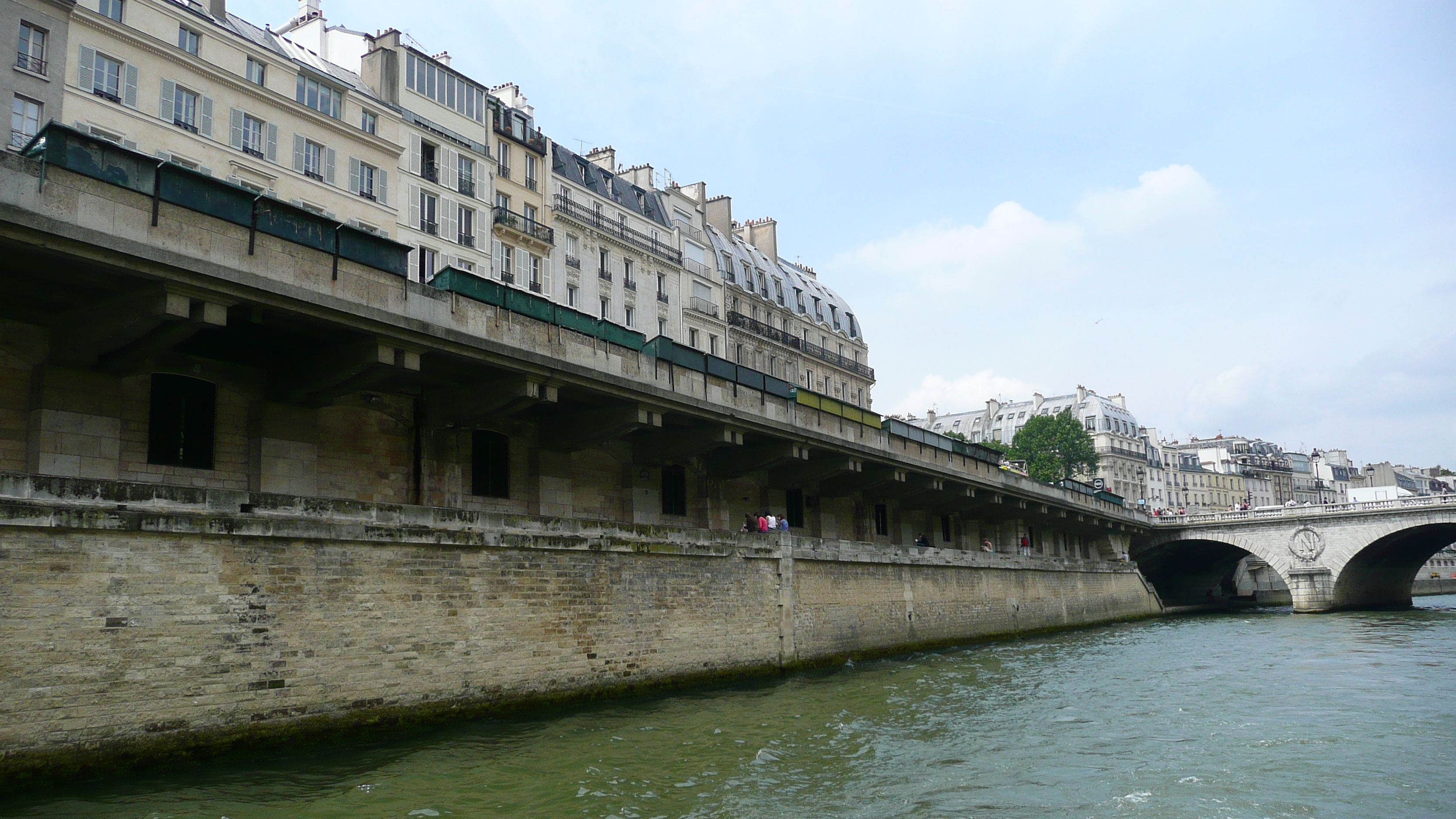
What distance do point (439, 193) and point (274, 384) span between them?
1906cm

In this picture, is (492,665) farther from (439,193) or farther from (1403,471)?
(1403,471)

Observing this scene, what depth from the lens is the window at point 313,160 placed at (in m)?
30.6

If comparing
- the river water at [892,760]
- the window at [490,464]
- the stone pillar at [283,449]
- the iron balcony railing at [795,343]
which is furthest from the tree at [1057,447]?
the stone pillar at [283,449]

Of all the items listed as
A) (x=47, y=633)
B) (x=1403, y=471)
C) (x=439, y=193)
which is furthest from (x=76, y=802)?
(x=1403, y=471)

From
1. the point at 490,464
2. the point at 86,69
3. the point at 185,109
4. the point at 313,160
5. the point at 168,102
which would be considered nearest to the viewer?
the point at 490,464

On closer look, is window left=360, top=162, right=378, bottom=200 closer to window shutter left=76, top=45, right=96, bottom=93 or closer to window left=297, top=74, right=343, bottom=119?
window left=297, top=74, right=343, bottom=119

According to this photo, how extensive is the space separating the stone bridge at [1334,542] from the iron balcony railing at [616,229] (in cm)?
3762

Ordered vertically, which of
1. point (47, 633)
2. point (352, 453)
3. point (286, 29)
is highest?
point (286, 29)

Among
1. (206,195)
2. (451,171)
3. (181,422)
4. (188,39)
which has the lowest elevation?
(181,422)

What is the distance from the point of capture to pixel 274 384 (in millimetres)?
18781

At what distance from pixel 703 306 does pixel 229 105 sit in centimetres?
2692

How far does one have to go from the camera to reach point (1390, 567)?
63.3 m

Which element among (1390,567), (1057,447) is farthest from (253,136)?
(1057,447)

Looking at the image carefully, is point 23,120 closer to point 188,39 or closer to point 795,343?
point 188,39
